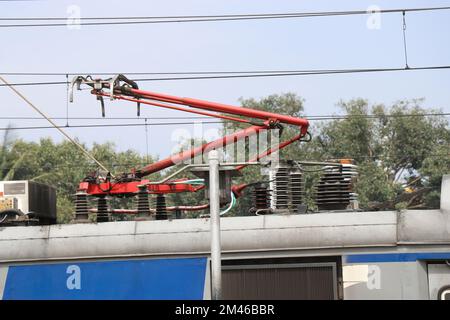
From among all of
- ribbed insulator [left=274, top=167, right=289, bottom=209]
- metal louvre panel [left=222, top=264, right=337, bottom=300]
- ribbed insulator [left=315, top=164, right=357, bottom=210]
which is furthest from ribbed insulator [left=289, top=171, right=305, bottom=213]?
metal louvre panel [left=222, top=264, right=337, bottom=300]

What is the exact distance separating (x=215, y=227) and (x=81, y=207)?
3.91m

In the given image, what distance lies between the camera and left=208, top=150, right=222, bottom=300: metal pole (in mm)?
8664

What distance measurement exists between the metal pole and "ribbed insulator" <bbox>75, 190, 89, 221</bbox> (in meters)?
3.53

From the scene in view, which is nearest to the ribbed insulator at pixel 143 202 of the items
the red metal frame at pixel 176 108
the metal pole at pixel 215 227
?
the red metal frame at pixel 176 108

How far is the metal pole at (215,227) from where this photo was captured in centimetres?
866

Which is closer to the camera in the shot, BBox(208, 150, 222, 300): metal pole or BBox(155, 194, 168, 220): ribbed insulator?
BBox(208, 150, 222, 300): metal pole

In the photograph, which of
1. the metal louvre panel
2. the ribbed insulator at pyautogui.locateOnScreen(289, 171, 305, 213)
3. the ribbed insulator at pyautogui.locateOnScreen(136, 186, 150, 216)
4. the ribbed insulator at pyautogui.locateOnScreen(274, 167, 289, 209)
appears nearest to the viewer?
the metal louvre panel

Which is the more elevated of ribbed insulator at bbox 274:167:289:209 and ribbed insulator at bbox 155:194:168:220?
ribbed insulator at bbox 274:167:289:209

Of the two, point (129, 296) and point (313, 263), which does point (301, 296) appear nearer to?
point (313, 263)

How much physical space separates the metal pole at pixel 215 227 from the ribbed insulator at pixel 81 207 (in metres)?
3.53

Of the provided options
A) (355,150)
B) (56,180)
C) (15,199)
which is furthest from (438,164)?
(15,199)

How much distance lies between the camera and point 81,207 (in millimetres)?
12195

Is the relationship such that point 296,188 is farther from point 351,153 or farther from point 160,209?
point 351,153

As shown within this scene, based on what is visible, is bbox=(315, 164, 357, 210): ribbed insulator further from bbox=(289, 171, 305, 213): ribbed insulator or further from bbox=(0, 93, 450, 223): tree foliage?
bbox=(0, 93, 450, 223): tree foliage
